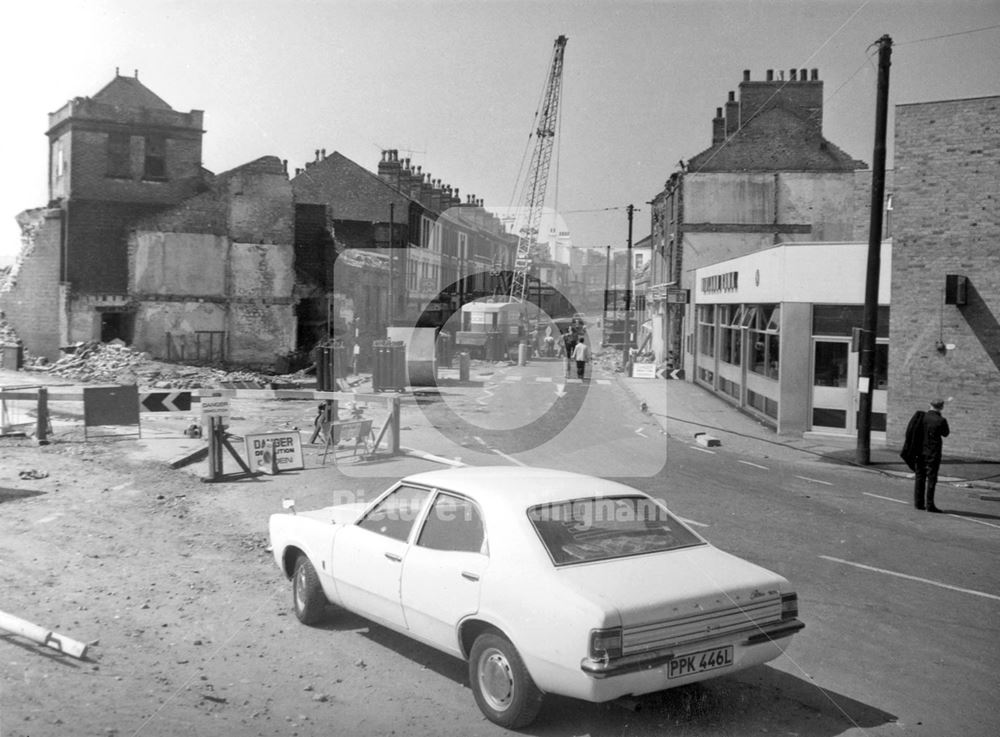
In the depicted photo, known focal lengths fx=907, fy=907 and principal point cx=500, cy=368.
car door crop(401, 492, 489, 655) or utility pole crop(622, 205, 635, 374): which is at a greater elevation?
utility pole crop(622, 205, 635, 374)

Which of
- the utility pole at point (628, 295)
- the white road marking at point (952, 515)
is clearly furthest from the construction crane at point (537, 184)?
the white road marking at point (952, 515)

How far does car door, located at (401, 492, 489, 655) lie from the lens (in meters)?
5.43

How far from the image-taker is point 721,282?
1086 inches

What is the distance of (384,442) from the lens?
16.5 m

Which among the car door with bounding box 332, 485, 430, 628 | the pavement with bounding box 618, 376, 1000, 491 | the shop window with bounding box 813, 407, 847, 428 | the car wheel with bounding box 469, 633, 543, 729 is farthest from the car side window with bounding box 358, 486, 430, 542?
the shop window with bounding box 813, 407, 847, 428

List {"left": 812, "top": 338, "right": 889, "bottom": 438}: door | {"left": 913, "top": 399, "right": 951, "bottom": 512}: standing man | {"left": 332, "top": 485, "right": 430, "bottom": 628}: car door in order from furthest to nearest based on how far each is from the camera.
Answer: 1. {"left": 812, "top": 338, "right": 889, "bottom": 438}: door
2. {"left": 913, "top": 399, "right": 951, "bottom": 512}: standing man
3. {"left": 332, "top": 485, "right": 430, "bottom": 628}: car door

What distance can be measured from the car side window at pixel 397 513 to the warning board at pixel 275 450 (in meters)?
6.98

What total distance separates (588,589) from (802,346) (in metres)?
15.7

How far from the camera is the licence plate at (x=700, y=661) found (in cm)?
490

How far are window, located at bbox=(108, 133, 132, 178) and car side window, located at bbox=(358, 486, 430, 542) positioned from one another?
33.1 metres

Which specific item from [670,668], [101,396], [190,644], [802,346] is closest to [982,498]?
[802,346]

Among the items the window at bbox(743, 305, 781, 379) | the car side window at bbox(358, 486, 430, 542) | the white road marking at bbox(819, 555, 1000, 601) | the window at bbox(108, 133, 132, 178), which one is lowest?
the white road marking at bbox(819, 555, 1000, 601)

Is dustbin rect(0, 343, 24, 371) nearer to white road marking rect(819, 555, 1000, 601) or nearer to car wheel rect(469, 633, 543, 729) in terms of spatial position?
white road marking rect(819, 555, 1000, 601)

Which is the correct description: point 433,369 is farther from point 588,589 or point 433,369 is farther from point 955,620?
point 588,589
